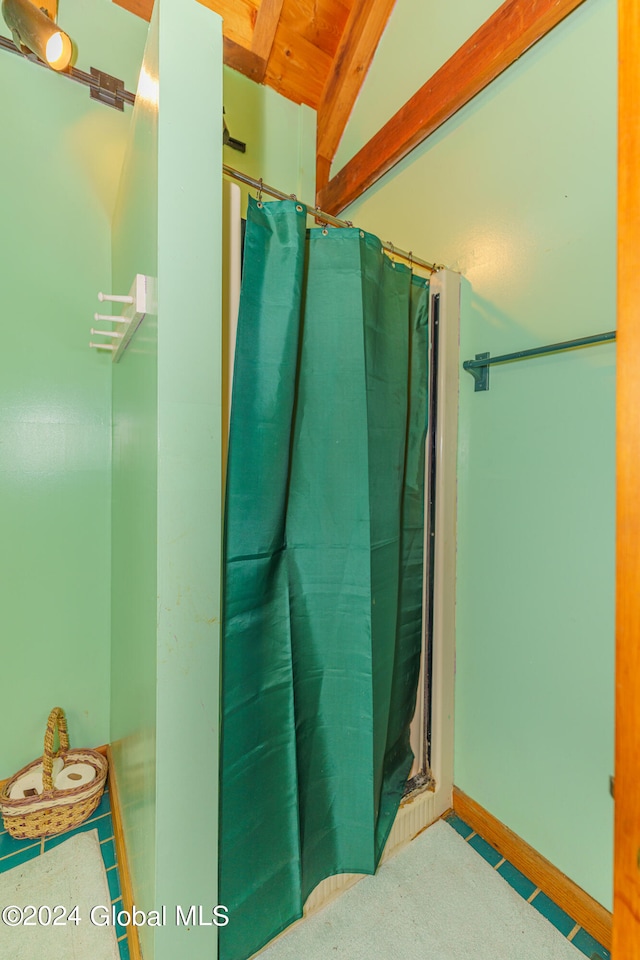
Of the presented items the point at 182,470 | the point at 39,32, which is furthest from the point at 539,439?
the point at 39,32

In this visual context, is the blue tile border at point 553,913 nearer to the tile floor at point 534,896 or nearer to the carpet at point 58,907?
the tile floor at point 534,896

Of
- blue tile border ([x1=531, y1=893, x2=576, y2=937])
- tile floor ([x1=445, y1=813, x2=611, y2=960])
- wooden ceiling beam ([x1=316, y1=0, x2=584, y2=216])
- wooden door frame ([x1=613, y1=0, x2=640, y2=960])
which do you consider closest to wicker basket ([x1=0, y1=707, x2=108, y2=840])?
tile floor ([x1=445, y1=813, x2=611, y2=960])

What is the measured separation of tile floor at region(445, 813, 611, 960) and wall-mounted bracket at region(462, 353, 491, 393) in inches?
57.0

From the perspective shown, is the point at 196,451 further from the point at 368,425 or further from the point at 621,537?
the point at 621,537

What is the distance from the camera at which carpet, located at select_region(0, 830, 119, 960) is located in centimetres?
102

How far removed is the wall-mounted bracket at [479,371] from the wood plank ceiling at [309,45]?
1551 millimetres

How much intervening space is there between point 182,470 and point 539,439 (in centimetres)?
100

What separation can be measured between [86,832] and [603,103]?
8.43 ft

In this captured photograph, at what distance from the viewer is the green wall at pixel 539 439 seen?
1.07 metres

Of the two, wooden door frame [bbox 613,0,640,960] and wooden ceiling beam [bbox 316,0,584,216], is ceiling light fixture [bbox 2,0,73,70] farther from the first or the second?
wooden door frame [bbox 613,0,640,960]

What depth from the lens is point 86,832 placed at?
4.45ft

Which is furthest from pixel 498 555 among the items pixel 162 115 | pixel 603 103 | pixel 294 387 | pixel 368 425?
pixel 162 115

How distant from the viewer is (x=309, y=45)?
6.17ft

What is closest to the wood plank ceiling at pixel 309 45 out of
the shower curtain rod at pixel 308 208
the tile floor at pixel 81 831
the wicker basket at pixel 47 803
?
the shower curtain rod at pixel 308 208
